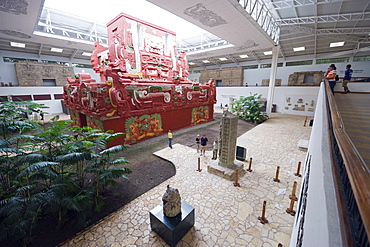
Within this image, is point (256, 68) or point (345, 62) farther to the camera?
point (256, 68)

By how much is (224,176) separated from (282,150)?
3.84m

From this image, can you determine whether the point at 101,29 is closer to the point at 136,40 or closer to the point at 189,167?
the point at 136,40

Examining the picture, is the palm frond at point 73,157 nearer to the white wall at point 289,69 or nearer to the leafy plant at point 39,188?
the leafy plant at point 39,188

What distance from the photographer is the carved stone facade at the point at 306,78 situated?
58.2ft

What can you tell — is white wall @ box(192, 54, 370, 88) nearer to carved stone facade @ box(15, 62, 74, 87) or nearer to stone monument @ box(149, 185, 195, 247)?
carved stone facade @ box(15, 62, 74, 87)

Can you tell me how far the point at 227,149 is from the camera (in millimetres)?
5312

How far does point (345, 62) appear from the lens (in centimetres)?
1694

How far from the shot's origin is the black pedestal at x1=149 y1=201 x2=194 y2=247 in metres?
3.04

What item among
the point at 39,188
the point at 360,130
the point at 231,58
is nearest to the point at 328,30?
the point at 231,58

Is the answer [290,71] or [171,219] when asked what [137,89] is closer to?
[171,219]

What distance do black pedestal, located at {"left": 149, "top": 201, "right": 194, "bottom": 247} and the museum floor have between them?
127 mm

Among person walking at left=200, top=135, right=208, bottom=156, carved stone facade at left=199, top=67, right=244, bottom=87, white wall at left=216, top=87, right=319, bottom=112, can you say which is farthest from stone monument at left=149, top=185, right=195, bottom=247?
carved stone facade at left=199, top=67, right=244, bottom=87

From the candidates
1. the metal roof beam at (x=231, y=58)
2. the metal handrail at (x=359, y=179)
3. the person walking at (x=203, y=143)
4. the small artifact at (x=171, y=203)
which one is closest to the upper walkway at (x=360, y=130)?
the metal handrail at (x=359, y=179)

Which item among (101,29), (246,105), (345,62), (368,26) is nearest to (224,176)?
(246,105)
